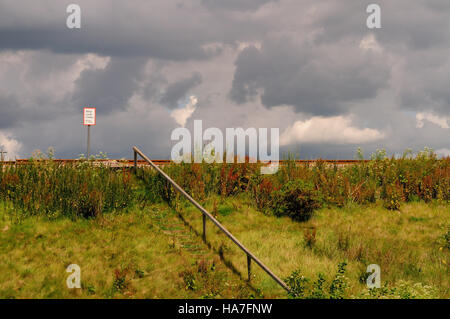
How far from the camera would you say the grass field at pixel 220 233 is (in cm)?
959

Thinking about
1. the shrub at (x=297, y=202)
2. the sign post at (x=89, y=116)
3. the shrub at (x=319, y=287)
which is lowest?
the shrub at (x=319, y=287)

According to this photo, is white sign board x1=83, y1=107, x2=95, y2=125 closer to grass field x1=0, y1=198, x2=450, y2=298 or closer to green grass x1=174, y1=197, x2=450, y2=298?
grass field x1=0, y1=198, x2=450, y2=298

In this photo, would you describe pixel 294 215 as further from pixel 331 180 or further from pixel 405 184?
pixel 405 184

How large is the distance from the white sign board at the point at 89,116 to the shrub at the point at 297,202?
10247 mm

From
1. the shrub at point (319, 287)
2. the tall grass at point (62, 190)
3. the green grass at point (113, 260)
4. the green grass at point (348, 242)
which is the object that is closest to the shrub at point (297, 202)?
the green grass at point (348, 242)

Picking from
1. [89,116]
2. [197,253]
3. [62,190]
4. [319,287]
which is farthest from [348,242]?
[89,116]

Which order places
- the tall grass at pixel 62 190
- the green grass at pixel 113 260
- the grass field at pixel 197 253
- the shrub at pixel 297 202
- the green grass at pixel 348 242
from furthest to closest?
the shrub at pixel 297 202, the tall grass at pixel 62 190, the green grass at pixel 348 242, the grass field at pixel 197 253, the green grass at pixel 113 260

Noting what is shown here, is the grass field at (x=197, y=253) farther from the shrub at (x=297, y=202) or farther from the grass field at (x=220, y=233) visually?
the shrub at (x=297, y=202)

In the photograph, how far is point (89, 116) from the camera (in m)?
19.2

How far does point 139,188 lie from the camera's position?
14.5 meters

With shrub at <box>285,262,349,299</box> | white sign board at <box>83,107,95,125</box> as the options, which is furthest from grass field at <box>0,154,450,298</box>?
white sign board at <box>83,107,95,125</box>

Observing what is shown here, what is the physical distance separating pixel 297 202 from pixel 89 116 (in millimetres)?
11188

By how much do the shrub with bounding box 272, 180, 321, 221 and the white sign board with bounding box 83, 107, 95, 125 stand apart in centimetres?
1025
